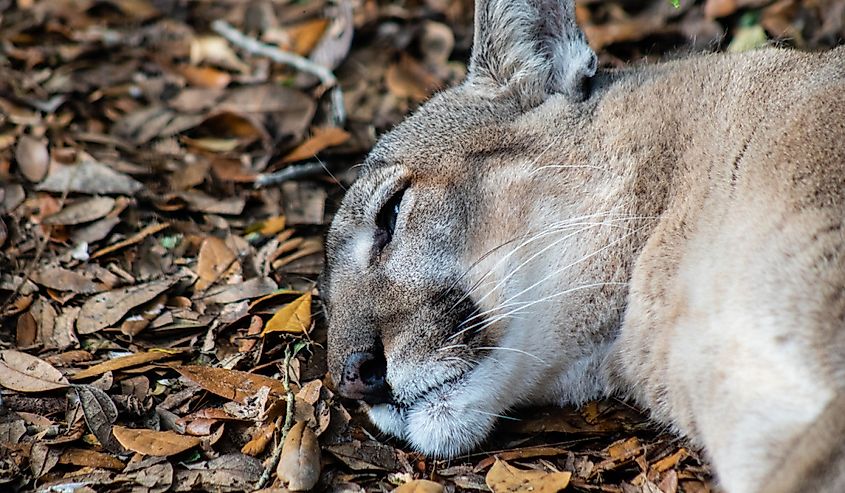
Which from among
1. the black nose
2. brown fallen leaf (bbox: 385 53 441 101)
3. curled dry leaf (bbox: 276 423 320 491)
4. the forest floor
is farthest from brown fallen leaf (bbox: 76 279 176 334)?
brown fallen leaf (bbox: 385 53 441 101)

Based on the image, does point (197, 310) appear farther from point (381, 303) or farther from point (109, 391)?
point (381, 303)

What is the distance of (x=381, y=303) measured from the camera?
3.63 metres

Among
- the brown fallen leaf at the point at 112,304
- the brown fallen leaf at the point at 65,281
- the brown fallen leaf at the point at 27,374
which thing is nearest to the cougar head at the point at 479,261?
the brown fallen leaf at the point at 112,304

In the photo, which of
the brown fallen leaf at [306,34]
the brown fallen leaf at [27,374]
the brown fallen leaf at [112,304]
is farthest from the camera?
the brown fallen leaf at [306,34]

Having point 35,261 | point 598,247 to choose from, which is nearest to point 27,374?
point 35,261

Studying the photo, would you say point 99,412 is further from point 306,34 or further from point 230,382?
point 306,34

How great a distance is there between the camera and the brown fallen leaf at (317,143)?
5.67m

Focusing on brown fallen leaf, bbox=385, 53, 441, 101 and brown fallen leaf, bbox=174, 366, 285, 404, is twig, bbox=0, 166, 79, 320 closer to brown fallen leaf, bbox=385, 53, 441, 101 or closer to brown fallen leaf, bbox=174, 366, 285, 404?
brown fallen leaf, bbox=174, 366, 285, 404

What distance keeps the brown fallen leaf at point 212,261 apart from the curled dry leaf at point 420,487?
68.6 inches

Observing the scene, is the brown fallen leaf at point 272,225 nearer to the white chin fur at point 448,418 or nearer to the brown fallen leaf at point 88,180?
the brown fallen leaf at point 88,180

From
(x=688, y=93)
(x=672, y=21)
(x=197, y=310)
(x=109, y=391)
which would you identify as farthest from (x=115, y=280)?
(x=672, y=21)

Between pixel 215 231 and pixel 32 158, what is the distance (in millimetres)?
1219

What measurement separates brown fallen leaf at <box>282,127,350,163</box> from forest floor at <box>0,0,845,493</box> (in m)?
0.01

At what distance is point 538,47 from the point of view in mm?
4125
